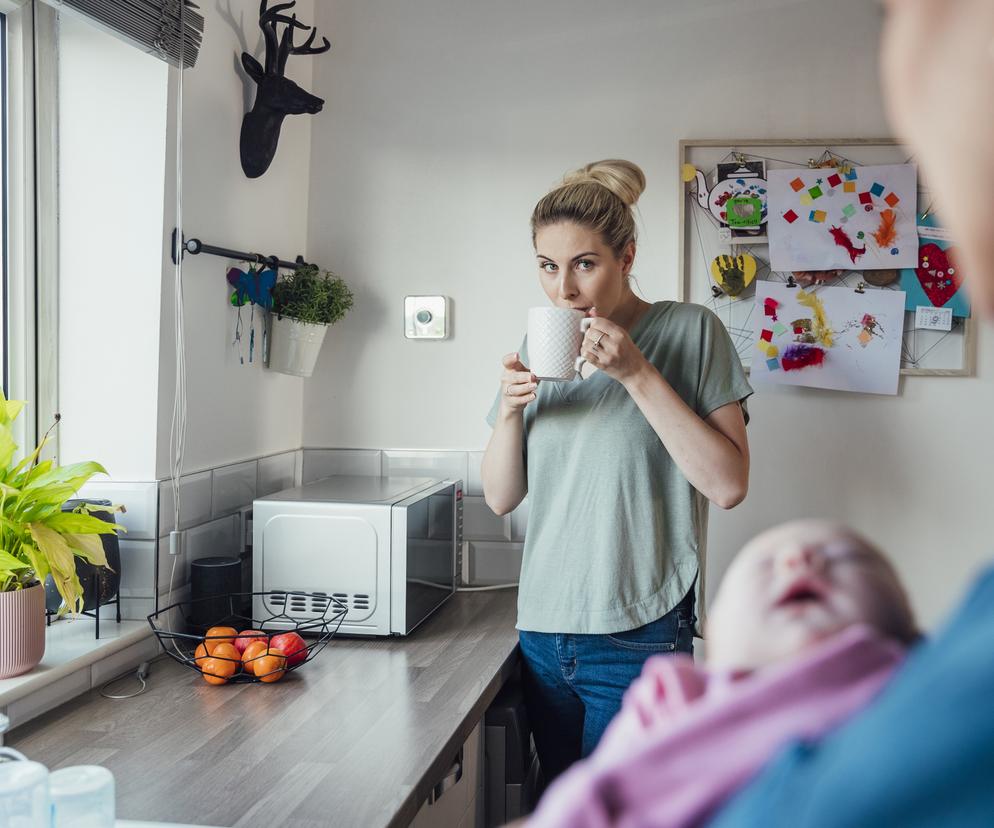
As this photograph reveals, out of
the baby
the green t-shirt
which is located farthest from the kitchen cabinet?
the baby

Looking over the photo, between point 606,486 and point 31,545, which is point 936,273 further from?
point 31,545

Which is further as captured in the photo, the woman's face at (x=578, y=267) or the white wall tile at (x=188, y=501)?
the white wall tile at (x=188, y=501)

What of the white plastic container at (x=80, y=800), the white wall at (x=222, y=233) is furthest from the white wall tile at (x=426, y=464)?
the white plastic container at (x=80, y=800)

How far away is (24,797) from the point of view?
38.0 inches

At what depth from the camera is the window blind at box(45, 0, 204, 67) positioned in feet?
5.16

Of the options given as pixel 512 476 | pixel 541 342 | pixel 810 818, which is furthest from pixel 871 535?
pixel 810 818

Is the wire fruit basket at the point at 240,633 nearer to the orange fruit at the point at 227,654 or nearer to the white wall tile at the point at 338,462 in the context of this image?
the orange fruit at the point at 227,654

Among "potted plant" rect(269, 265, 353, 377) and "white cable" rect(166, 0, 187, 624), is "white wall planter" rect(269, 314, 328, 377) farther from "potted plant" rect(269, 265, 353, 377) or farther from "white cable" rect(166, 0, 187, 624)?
"white cable" rect(166, 0, 187, 624)

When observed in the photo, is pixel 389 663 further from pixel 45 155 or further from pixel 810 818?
pixel 810 818

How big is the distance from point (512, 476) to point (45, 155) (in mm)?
1038


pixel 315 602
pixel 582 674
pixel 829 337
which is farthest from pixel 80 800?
pixel 829 337

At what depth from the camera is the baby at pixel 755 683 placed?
334 mm

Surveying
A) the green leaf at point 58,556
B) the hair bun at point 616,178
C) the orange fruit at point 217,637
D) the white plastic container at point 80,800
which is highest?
the hair bun at point 616,178

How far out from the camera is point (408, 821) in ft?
3.92
